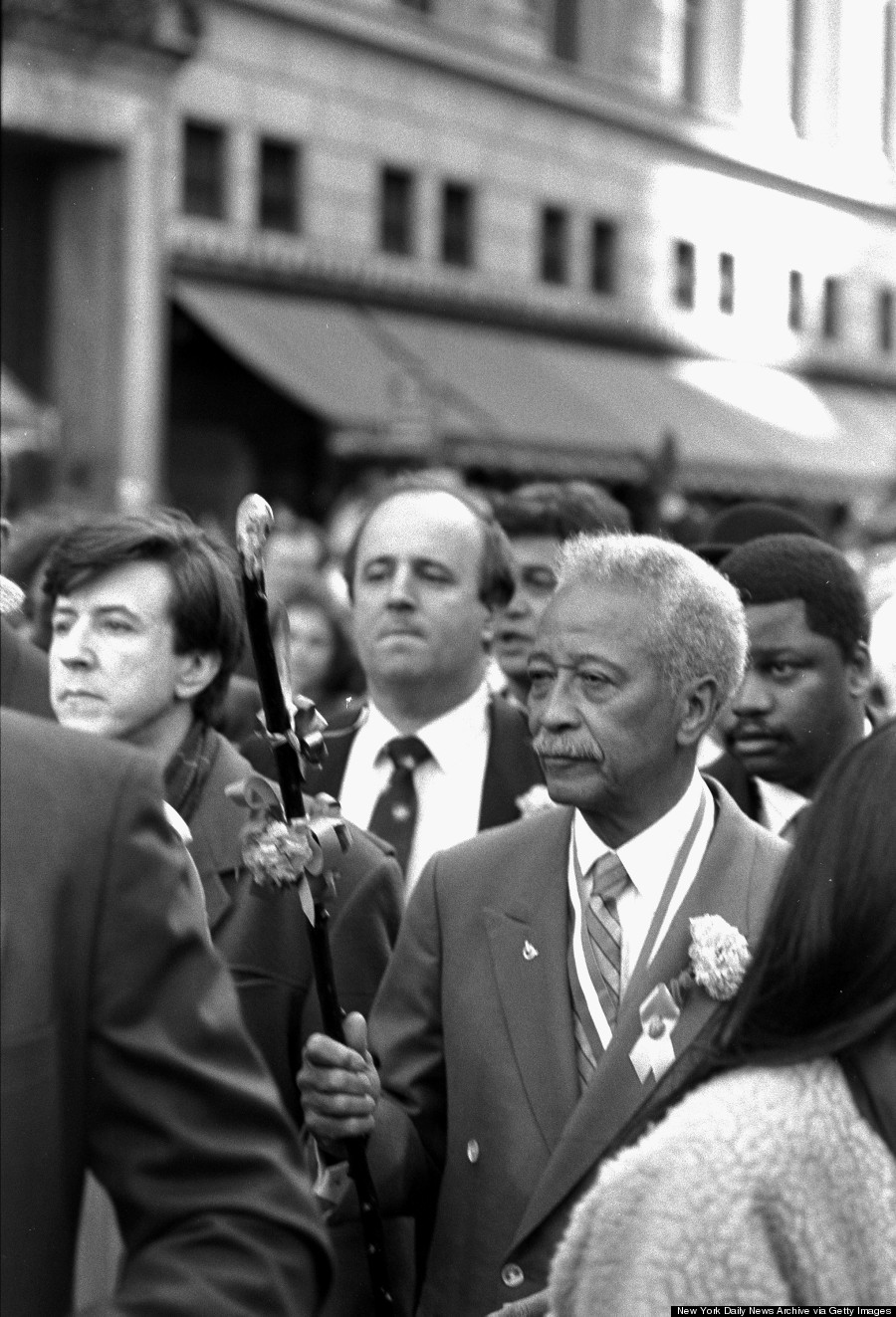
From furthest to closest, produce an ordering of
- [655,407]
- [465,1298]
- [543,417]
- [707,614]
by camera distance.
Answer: [655,407], [543,417], [707,614], [465,1298]

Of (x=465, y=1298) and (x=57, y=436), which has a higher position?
(x=57, y=436)

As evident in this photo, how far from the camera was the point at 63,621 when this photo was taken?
483 centimetres

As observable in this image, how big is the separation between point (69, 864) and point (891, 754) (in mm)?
898

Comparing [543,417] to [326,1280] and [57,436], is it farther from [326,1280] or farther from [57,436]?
[326,1280]

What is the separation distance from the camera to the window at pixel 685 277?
124 feet

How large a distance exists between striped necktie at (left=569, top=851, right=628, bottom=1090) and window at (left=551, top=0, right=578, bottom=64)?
31.9 metres

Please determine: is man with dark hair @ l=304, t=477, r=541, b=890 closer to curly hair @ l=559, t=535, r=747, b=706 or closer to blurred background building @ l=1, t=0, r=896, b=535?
curly hair @ l=559, t=535, r=747, b=706

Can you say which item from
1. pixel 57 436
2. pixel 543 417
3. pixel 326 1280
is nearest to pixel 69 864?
pixel 326 1280

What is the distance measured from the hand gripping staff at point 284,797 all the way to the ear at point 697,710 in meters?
0.86

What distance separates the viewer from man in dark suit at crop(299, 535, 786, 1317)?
367 cm

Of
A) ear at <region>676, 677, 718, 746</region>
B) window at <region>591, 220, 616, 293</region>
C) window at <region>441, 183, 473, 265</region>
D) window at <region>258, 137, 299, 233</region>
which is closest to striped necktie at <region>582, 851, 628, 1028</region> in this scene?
ear at <region>676, 677, 718, 746</region>

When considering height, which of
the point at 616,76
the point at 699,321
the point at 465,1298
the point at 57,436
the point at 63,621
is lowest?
the point at 465,1298

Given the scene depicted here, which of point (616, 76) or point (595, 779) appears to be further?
point (616, 76)

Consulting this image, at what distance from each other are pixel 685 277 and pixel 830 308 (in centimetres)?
567
